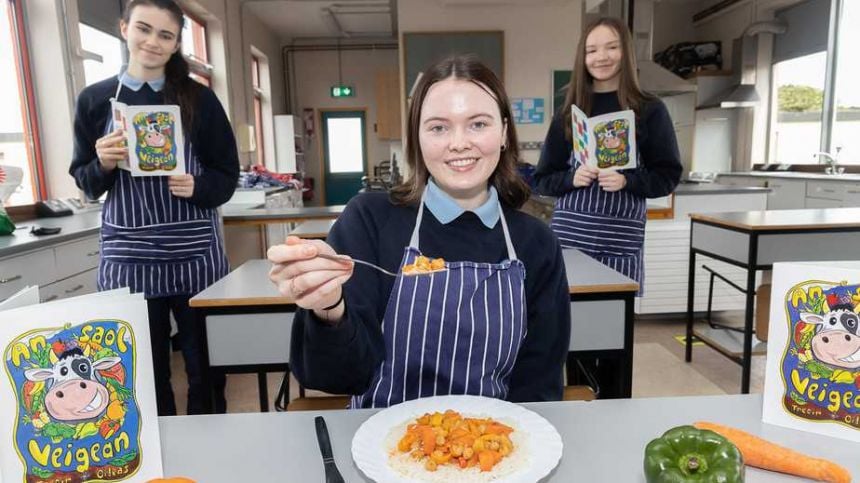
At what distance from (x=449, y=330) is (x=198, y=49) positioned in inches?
260

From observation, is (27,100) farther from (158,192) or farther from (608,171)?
(608,171)

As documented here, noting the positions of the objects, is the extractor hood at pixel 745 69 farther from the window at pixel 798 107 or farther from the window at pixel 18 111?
the window at pixel 18 111

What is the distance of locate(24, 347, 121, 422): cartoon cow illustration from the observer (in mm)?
666

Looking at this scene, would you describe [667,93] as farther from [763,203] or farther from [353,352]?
[353,352]

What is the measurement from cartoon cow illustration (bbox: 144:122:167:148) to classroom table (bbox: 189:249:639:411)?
0.50 m

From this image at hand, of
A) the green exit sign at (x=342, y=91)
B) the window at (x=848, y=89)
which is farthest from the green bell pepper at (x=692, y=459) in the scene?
the green exit sign at (x=342, y=91)

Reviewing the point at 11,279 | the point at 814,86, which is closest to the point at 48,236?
the point at 11,279

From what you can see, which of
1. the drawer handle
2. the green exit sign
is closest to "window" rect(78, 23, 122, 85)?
the drawer handle

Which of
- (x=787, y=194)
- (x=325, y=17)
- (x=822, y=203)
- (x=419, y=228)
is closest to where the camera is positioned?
(x=419, y=228)

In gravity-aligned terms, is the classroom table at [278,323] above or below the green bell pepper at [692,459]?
below

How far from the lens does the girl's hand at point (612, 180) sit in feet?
6.98

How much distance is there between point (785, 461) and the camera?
2.45 feet

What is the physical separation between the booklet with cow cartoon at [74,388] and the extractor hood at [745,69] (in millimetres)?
7890

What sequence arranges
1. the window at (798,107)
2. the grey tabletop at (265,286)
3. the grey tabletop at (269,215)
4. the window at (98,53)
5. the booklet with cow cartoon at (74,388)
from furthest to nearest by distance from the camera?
the window at (798,107) < the window at (98,53) < the grey tabletop at (269,215) < the grey tabletop at (265,286) < the booklet with cow cartoon at (74,388)
